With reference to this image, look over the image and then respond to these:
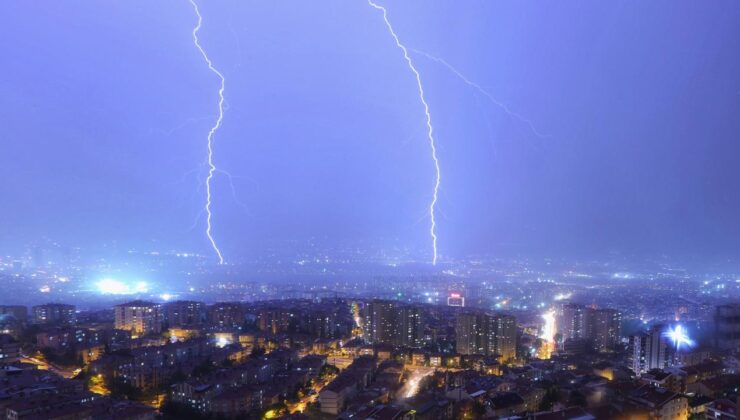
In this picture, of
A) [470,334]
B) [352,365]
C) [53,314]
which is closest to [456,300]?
[470,334]

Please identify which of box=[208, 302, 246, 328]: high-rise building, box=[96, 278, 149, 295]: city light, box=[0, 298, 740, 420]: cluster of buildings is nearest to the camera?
box=[0, 298, 740, 420]: cluster of buildings

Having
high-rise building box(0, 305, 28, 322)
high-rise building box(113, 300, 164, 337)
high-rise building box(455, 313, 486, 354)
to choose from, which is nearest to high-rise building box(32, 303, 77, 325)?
high-rise building box(0, 305, 28, 322)

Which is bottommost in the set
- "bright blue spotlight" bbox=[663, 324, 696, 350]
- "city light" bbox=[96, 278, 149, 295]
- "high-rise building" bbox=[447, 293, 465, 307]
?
"city light" bbox=[96, 278, 149, 295]

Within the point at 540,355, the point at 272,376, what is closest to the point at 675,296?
the point at 540,355

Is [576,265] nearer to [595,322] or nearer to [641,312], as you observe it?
[641,312]

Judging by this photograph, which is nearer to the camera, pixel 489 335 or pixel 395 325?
pixel 489 335

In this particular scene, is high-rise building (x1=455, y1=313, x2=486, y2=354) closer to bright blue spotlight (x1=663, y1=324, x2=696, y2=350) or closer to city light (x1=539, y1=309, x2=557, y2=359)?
city light (x1=539, y1=309, x2=557, y2=359)

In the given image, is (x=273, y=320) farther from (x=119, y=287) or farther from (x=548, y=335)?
(x=119, y=287)
